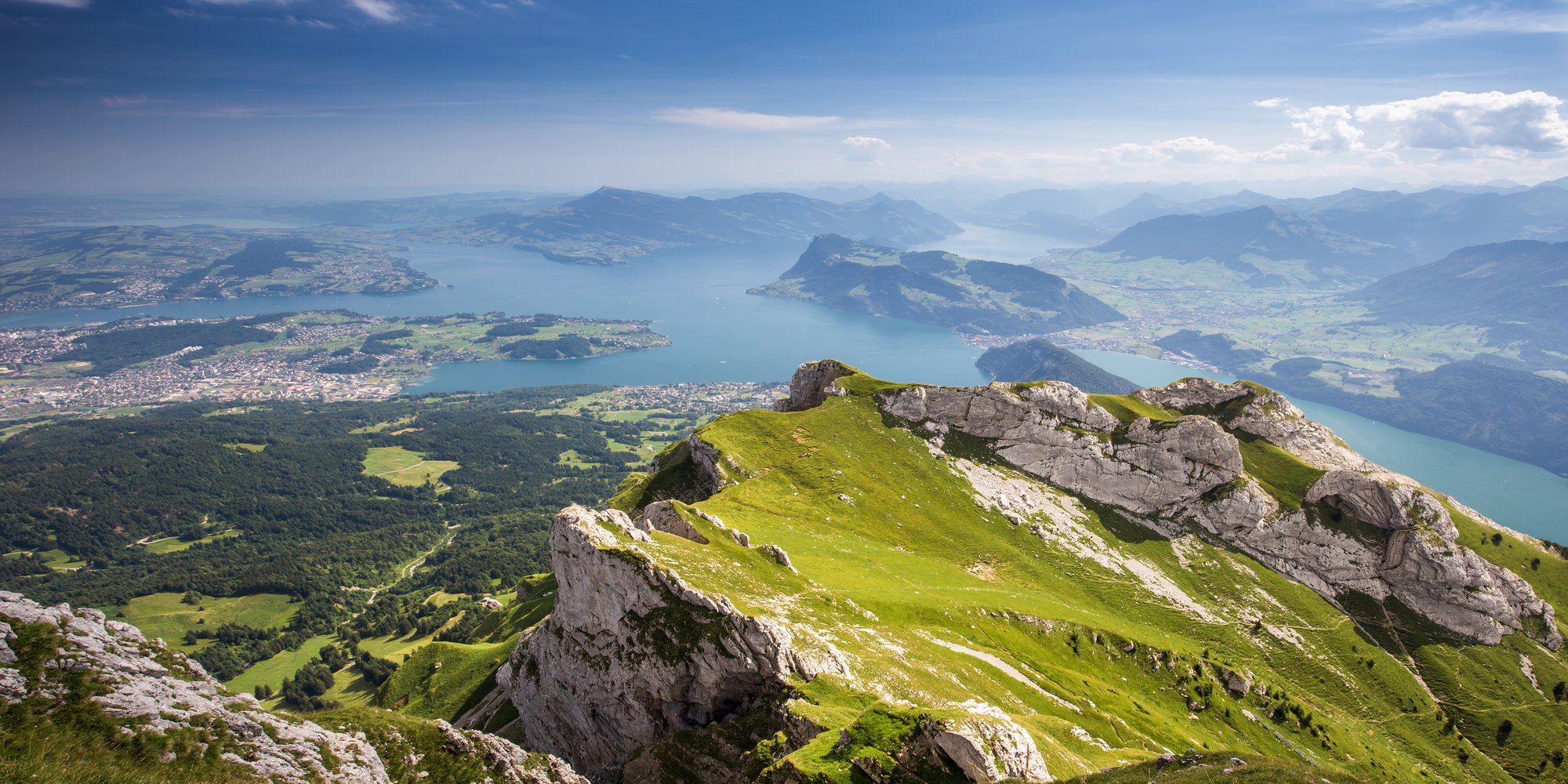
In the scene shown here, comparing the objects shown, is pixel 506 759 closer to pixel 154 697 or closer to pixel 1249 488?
pixel 154 697

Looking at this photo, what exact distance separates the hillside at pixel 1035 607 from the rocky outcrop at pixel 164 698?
631 inches

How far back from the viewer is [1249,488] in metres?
72.4

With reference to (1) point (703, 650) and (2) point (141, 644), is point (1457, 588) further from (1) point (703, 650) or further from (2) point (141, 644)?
(2) point (141, 644)

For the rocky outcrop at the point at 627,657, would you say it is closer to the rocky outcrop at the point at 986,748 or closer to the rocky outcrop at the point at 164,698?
the rocky outcrop at the point at 986,748

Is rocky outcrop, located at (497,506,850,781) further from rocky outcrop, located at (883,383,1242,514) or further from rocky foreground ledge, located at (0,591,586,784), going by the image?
rocky outcrop, located at (883,383,1242,514)

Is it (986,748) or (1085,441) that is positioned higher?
(986,748)

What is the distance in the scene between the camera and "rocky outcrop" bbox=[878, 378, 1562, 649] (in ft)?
208

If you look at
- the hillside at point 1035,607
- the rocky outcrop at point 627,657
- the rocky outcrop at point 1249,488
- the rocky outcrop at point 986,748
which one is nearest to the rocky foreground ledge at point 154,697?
the rocky outcrop at point 627,657

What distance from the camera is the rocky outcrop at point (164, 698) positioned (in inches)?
788

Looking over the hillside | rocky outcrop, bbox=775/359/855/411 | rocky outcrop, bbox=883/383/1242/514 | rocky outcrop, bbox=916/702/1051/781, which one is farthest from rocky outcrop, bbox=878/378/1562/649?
rocky outcrop, bbox=916/702/1051/781

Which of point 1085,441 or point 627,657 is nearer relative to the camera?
point 627,657

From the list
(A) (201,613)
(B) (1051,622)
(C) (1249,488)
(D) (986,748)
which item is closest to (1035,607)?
(B) (1051,622)

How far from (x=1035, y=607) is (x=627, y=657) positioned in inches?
1303

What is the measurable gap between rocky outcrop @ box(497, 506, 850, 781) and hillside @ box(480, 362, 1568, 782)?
18 cm
